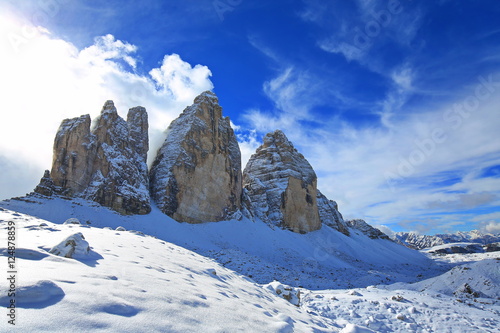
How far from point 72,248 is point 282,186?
47.2m

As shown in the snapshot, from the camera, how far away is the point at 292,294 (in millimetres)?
9648

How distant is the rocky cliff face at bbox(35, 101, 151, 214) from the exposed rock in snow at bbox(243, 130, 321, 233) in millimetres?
21913

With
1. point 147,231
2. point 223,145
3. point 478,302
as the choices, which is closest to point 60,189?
point 147,231

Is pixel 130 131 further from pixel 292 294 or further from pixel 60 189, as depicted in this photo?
pixel 292 294

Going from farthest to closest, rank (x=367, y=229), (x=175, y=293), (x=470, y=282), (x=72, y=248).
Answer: (x=367, y=229), (x=470, y=282), (x=72, y=248), (x=175, y=293)

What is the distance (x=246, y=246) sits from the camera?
101 feet

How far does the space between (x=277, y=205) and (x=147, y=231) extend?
28360 mm

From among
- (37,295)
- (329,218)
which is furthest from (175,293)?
(329,218)

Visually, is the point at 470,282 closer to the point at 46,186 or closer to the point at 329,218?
the point at 46,186

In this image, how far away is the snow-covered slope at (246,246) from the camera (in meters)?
21.6

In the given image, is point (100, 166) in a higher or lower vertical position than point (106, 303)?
higher

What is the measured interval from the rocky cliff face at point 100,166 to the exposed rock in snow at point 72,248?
79.4ft

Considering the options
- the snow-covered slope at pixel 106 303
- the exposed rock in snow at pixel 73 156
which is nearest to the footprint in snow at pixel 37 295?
the snow-covered slope at pixel 106 303

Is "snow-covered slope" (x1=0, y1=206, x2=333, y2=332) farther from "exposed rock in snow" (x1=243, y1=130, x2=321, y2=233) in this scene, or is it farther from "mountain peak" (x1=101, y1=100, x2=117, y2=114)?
"exposed rock in snow" (x1=243, y1=130, x2=321, y2=233)
